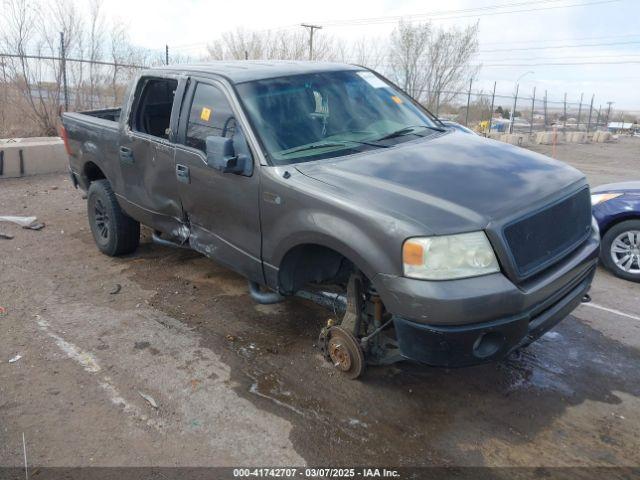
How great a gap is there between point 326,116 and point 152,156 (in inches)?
63.4

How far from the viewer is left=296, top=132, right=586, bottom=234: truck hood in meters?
2.86

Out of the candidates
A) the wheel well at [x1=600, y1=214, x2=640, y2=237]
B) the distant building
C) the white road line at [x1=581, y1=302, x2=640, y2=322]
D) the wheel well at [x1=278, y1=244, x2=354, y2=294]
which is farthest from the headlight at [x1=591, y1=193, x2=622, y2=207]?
the distant building

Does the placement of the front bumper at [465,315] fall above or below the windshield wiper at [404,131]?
below

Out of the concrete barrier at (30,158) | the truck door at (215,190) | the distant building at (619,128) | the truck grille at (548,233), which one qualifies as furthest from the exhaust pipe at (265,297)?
the distant building at (619,128)

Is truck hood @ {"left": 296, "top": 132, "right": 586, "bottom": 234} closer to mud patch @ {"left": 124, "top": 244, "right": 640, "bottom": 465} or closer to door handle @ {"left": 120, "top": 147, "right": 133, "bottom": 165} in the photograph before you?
mud patch @ {"left": 124, "top": 244, "right": 640, "bottom": 465}

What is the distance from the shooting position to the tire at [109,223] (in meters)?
5.65

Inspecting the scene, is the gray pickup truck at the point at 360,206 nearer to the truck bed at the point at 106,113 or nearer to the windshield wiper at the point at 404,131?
the windshield wiper at the point at 404,131

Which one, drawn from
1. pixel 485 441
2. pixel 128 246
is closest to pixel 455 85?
pixel 128 246

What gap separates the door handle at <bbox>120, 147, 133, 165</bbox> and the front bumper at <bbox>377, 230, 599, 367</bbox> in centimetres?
301

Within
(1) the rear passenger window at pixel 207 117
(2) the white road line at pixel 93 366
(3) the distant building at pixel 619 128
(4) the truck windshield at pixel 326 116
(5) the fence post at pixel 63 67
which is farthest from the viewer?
(3) the distant building at pixel 619 128

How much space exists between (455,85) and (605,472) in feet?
109

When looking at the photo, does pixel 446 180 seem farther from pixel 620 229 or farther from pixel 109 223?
pixel 109 223

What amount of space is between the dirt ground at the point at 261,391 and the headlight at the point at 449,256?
1.00 m

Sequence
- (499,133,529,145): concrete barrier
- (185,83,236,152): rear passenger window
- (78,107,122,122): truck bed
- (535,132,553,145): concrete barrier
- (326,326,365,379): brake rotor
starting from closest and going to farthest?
1. (326,326,365,379): brake rotor
2. (185,83,236,152): rear passenger window
3. (78,107,122,122): truck bed
4. (499,133,529,145): concrete barrier
5. (535,132,553,145): concrete barrier
